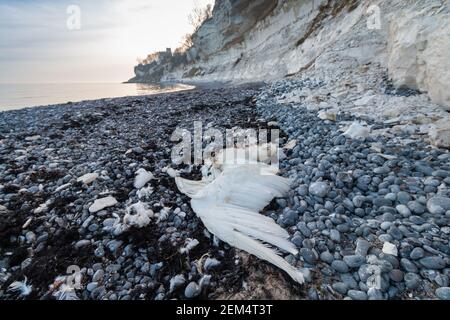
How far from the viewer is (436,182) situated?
7.50 ft

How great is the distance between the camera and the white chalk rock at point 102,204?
2733mm

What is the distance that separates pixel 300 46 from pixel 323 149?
13677 mm

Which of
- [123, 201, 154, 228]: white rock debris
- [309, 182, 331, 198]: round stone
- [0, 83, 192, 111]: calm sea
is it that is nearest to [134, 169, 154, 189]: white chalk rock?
[123, 201, 154, 228]: white rock debris

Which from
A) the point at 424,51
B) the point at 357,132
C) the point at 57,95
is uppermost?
the point at 57,95

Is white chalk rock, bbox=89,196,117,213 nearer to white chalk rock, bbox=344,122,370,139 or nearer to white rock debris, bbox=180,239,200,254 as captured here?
white rock debris, bbox=180,239,200,254

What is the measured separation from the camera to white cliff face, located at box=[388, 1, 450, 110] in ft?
12.7

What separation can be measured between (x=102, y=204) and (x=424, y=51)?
19.8 ft

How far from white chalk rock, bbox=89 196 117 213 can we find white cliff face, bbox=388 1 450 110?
523 cm

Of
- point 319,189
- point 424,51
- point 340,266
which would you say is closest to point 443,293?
point 340,266

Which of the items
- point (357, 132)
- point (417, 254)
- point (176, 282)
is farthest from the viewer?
point (357, 132)

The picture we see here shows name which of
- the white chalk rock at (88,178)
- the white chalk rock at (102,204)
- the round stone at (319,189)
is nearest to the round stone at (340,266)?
the round stone at (319,189)

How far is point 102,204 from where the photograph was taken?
2.80m

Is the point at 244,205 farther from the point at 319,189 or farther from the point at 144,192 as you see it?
the point at 144,192
